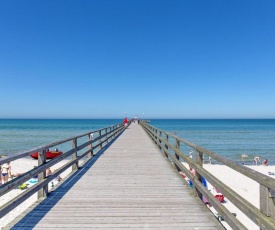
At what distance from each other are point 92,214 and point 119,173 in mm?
3017

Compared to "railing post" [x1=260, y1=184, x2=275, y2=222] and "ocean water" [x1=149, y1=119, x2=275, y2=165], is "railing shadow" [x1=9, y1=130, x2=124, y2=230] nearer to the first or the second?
"railing post" [x1=260, y1=184, x2=275, y2=222]

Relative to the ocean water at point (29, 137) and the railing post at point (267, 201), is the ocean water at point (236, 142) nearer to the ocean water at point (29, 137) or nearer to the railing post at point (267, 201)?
the ocean water at point (29, 137)

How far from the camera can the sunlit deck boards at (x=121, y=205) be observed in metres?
3.57

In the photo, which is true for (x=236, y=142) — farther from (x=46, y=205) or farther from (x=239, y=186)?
(x=46, y=205)

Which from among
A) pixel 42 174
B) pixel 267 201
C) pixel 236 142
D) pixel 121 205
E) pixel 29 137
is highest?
pixel 267 201

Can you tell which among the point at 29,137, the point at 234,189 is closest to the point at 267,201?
the point at 234,189

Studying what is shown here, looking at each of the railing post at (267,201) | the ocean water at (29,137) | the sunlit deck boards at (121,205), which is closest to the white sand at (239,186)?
the sunlit deck boards at (121,205)

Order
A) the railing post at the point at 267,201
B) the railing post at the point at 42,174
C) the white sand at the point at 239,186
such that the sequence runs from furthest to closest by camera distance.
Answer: the white sand at the point at 239,186, the railing post at the point at 42,174, the railing post at the point at 267,201

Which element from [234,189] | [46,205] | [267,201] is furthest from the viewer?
[234,189]

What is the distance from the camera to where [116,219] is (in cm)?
371

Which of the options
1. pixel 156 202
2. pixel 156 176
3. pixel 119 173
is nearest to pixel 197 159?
pixel 156 202

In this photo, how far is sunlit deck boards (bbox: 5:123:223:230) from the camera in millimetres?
3574

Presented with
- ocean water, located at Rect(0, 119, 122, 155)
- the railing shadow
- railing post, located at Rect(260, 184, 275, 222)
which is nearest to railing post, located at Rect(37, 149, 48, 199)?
the railing shadow

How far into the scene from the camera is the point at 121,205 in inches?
169
